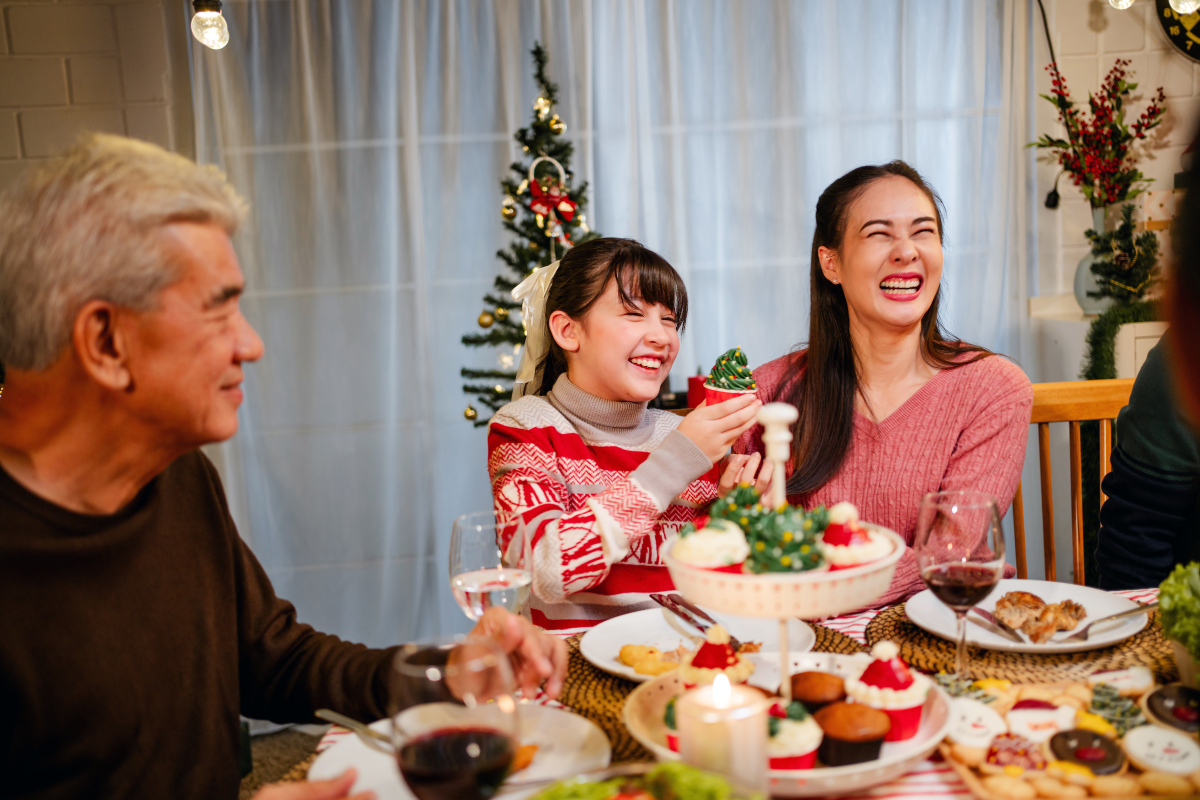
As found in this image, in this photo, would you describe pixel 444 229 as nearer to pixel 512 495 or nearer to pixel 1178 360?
pixel 512 495

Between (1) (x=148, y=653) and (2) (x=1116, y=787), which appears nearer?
(2) (x=1116, y=787)

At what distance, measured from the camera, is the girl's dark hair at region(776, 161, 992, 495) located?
196cm

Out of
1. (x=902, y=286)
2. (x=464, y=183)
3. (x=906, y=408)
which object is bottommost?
(x=906, y=408)

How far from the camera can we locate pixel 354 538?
3746 mm

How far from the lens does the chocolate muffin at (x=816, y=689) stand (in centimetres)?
97

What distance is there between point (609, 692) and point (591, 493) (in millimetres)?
614

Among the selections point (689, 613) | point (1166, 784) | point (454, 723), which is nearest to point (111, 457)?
point (454, 723)

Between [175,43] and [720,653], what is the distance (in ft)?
11.0

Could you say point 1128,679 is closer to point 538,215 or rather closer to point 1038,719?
point 1038,719

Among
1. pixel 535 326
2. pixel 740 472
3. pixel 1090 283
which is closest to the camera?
pixel 740 472

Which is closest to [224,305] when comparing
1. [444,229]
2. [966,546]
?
[966,546]

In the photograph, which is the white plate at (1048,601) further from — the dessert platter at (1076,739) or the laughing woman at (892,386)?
the laughing woman at (892,386)

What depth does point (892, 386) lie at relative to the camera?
2039mm

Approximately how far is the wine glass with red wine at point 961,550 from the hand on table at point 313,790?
0.70 m
